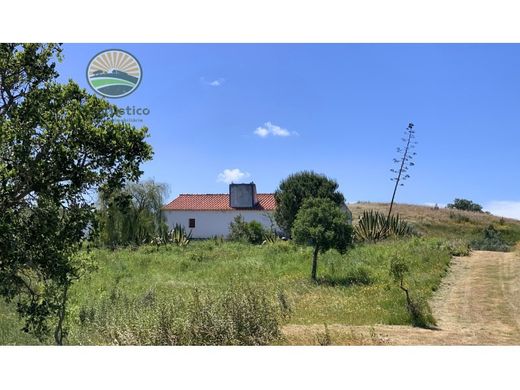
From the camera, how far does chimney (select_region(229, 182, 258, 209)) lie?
3114 centimetres

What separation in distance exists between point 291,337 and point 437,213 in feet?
93.5

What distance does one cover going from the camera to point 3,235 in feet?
17.4

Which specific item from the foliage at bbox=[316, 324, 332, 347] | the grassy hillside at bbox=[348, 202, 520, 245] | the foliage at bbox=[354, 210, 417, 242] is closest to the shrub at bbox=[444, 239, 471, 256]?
the foliage at bbox=[354, 210, 417, 242]

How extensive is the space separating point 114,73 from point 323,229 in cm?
904

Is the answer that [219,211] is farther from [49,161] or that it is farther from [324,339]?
[49,161]

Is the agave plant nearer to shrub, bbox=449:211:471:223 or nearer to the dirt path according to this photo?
the dirt path

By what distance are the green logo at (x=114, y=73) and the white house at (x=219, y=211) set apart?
22.2 metres

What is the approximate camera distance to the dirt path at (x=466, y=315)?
8094 millimetres

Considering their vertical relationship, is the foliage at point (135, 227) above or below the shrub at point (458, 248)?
above

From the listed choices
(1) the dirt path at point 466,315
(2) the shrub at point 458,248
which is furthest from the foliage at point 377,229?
(1) the dirt path at point 466,315

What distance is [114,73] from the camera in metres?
8.32
